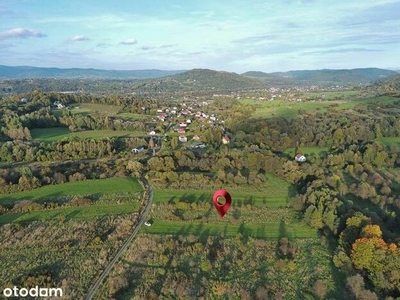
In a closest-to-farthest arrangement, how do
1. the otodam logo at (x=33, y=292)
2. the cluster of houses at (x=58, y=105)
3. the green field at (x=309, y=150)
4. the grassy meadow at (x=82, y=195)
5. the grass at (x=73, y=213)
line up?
the otodam logo at (x=33, y=292)
the grass at (x=73, y=213)
the grassy meadow at (x=82, y=195)
the green field at (x=309, y=150)
the cluster of houses at (x=58, y=105)

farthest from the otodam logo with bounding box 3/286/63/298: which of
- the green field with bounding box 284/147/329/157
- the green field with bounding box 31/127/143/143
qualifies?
the green field with bounding box 284/147/329/157

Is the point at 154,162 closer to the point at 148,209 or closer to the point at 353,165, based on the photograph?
the point at 148,209

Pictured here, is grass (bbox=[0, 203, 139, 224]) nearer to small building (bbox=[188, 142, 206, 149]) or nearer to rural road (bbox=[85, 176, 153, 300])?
rural road (bbox=[85, 176, 153, 300])

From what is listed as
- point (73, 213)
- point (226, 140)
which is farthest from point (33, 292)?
point (226, 140)

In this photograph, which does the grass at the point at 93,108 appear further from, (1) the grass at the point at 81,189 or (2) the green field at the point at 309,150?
(2) the green field at the point at 309,150

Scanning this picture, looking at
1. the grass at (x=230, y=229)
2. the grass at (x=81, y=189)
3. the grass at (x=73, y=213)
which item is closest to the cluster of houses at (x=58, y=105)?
the grass at (x=81, y=189)

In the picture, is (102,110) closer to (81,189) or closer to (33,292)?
(81,189)

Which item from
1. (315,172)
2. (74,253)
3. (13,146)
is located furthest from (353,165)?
(13,146)
